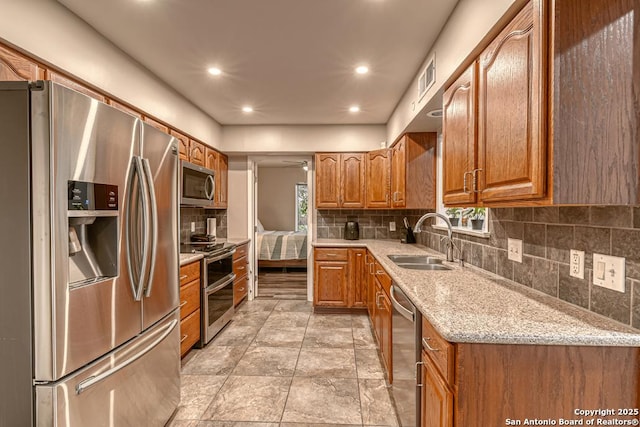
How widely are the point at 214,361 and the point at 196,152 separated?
7.29ft

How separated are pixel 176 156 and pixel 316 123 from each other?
2.60m

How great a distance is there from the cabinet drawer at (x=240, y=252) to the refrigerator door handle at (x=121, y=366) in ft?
6.82

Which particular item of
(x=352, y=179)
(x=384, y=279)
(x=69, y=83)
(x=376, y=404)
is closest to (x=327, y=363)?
(x=376, y=404)

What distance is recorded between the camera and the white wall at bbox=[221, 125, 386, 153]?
4.36m

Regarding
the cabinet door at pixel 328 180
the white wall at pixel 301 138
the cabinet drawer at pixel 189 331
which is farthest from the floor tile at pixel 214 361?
the white wall at pixel 301 138

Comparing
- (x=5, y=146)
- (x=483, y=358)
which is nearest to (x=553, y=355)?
(x=483, y=358)

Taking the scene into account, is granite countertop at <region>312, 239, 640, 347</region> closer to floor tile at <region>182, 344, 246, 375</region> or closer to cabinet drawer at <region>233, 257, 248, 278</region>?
floor tile at <region>182, 344, 246, 375</region>

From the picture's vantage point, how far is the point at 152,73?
275 cm

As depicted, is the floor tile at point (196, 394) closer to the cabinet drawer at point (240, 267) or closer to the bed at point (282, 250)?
the cabinet drawer at point (240, 267)

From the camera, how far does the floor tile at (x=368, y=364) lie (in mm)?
2529

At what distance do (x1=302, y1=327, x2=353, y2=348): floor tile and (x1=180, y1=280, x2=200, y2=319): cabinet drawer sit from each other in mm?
1087

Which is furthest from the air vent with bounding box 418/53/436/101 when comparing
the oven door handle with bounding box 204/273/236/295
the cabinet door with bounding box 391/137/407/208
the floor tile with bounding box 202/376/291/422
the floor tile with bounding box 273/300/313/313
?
the floor tile with bounding box 273/300/313/313

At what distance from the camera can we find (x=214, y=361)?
2.78 m

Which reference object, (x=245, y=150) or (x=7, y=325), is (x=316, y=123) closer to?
(x=245, y=150)
